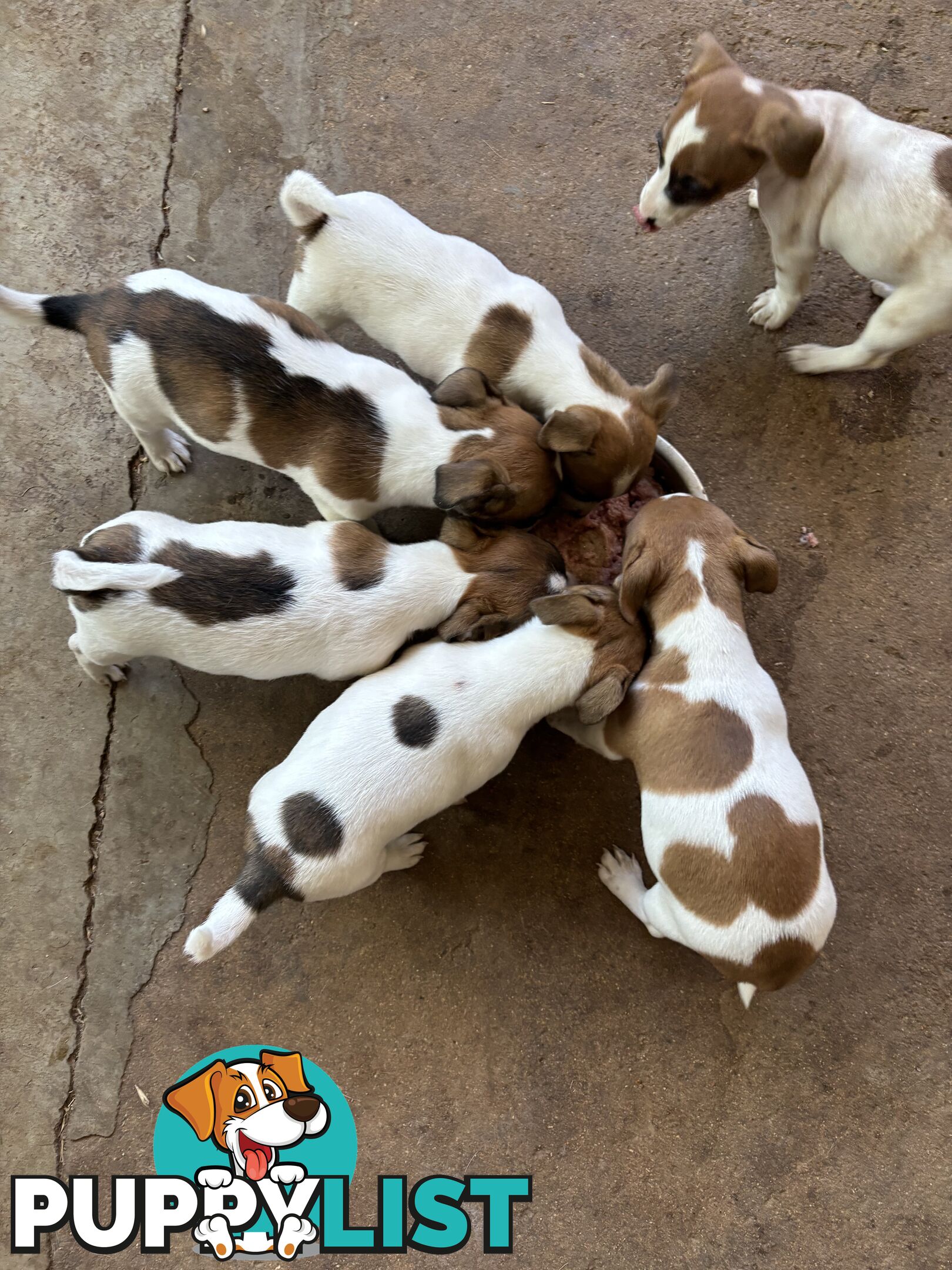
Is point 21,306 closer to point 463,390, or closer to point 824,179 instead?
point 463,390

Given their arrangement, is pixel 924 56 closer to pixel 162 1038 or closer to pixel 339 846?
pixel 339 846

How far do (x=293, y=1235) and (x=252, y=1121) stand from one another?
1.46 feet

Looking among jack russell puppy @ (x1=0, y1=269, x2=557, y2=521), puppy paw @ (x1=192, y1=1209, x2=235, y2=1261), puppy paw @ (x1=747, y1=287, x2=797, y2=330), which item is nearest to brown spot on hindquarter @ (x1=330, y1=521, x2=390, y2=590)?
jack russell puppy @ (x1=0, y1=269, x2=557, y2=521)

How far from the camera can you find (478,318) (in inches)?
126

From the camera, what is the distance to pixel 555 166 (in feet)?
13.0

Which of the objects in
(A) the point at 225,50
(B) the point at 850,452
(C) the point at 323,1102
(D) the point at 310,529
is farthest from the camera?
(A) the point at 225,50

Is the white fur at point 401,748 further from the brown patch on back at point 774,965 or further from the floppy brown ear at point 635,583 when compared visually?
the brown patch on back at point 774,965

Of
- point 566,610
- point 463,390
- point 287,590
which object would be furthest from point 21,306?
point 566,610

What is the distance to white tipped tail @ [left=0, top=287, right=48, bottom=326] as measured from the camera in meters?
3.10

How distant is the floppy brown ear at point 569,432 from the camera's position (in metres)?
3.00

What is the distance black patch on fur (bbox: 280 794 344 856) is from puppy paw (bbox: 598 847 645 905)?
1.22 meters

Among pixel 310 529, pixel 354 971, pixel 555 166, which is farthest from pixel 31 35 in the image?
pixel 354 971

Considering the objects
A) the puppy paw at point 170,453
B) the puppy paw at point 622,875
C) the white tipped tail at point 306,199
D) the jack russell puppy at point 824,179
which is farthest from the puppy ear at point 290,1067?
the jack russell puppy at point 824,179

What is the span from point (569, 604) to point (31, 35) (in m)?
3.99
